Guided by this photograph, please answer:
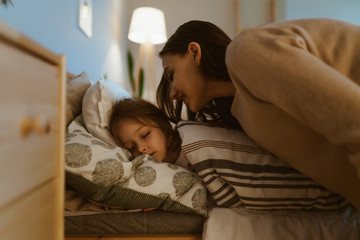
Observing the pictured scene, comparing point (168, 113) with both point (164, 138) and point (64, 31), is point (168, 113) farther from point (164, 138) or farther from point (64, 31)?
point (64, 31)

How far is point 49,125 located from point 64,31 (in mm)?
1267

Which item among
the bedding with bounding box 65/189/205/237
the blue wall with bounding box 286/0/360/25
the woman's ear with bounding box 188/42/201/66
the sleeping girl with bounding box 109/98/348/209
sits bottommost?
the bedding with bounding box 65/189/205/237

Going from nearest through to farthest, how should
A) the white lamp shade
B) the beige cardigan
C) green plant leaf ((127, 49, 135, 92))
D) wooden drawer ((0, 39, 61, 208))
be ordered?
wooden drawer ((0, 39, 61, 208)) → the beige cardigan → the white lamp shade → green plant leaf ((127, 49, 135, 92))

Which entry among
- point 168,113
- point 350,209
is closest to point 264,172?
point 350,209

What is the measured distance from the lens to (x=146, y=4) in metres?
3.62

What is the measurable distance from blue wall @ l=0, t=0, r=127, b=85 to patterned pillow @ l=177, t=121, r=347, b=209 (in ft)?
2.41

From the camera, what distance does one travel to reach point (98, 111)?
1.12 meters

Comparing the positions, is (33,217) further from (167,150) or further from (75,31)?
(75,31)

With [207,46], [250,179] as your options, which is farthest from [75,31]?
[250,179]

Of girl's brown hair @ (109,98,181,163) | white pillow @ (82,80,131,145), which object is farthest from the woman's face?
white pillow @ (82,80,131,145)

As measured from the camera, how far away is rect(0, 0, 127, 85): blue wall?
3.94ft

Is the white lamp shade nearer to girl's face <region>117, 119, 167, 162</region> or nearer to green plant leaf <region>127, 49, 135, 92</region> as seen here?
green plant leaf <region>127, 49, 135, 92</region>

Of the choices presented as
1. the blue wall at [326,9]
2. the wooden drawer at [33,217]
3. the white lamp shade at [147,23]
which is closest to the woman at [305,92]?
the wooden drawer at [33,217]

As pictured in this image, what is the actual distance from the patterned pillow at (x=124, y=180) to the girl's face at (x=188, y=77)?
0.37m
